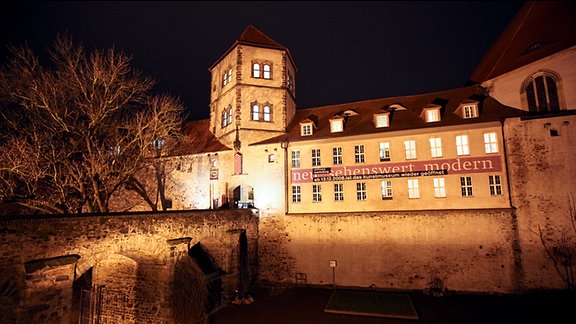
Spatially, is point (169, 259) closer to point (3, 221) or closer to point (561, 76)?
point (3, 221)

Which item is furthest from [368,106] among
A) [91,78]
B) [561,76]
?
[91,78]

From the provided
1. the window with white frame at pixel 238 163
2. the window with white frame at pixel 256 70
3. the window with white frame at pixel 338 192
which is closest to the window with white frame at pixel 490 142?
the window with white frame at pixel 338 192

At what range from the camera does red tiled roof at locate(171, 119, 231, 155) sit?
1040 inches

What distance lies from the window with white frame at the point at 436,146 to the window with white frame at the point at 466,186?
2061 mm

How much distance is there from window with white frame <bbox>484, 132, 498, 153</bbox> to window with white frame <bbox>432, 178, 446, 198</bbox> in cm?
327

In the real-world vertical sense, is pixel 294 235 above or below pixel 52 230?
below

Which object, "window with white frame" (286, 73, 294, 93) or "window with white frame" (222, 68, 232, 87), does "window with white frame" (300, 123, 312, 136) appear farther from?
"window with white frame" (222, 68, 232, 87)

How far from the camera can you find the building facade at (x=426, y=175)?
17.4m

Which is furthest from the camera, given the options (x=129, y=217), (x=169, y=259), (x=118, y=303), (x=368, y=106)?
(x=368, y=106)

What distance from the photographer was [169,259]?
13328 mm

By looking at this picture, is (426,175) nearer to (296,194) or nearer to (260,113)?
(296,194)

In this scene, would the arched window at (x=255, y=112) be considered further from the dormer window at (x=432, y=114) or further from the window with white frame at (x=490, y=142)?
the window with white frame at (x=490, y=142)

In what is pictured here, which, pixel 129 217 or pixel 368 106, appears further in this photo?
pixel 368 106

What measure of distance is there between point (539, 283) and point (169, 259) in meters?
19.7
